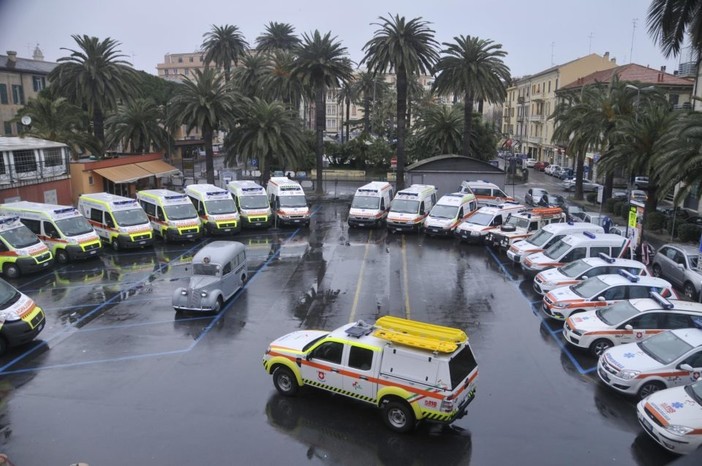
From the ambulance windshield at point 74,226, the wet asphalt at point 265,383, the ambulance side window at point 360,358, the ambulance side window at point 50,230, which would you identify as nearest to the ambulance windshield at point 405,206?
the wet asphalt at point 265,383

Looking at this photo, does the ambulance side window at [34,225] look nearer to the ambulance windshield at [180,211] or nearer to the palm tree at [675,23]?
A: the ambulance windshield at [180,211]

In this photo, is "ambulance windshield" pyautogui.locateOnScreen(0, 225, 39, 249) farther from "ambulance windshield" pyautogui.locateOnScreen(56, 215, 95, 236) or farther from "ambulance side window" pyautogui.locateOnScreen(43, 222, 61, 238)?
"ambulance windshield" pyautogui.locateOnScreen(56, 215, 95, 236)

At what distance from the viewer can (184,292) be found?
683 inches

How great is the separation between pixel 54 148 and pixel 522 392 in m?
32.1

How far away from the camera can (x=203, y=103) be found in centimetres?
3750

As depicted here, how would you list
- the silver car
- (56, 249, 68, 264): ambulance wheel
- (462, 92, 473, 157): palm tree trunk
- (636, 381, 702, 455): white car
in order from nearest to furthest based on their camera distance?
(636, 381, 702, 455): white car
the silver car
(56, 249, 68, 264): ambulance wheel
(462, 92, 473, 157): palm tree trunk

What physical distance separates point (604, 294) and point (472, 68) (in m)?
29.5

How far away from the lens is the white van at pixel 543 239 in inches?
888

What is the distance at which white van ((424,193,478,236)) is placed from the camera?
1128 inches

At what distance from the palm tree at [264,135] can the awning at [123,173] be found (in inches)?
273

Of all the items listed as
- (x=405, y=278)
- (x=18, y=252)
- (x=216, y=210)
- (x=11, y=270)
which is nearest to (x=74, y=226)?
(x=18, y=252)

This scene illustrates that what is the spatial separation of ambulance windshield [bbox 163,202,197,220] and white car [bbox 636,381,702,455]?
74.1 feet

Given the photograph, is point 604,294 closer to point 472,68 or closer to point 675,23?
point 675,23

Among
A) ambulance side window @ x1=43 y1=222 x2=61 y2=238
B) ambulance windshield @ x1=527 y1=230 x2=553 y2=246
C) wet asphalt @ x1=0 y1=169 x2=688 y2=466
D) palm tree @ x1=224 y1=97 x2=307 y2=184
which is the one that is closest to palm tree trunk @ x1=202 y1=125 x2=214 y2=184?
palm tree @ x1=224 y1=97 x2=307 y2=184
